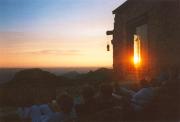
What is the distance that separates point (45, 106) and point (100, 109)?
2.07 metres

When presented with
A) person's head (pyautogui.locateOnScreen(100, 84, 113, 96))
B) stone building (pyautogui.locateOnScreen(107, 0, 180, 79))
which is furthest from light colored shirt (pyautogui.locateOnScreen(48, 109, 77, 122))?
stone building (pyautogui.locateOnScreen(107, 0, 180, 79))

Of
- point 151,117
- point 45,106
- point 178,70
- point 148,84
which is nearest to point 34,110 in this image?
point 45,106

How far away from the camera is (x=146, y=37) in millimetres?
12547

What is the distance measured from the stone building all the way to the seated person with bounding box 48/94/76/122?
5268mm

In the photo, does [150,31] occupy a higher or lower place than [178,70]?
higher

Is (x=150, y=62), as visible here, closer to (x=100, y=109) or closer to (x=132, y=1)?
(x=132, y=1)

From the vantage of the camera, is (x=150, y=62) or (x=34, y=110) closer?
(x=34, y=110)

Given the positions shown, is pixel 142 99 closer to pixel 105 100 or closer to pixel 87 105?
pixel 105 100

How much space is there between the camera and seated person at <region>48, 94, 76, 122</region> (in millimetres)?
5082

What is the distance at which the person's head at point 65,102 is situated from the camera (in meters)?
5.04

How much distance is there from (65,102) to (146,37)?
779 cm

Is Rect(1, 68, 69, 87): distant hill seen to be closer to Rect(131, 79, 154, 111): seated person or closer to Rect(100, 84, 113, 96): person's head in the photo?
Rect(131, 79, 154, 111): seated person

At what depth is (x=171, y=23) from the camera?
10.4m

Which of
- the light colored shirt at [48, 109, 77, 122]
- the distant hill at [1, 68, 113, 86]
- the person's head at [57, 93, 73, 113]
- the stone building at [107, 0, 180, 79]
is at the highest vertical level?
the stone building at [107, 0, 180, 79]
